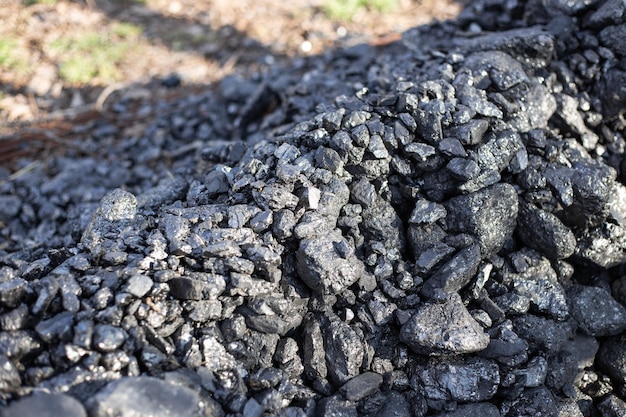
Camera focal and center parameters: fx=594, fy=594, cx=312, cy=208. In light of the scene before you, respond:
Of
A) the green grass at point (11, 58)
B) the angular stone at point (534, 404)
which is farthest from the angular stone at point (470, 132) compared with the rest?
the green grass at point (11, 58)

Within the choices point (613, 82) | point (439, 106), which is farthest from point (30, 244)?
point (613, 82)

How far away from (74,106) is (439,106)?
3276 millimetres

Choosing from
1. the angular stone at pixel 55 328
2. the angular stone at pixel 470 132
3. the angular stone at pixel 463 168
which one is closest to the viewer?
the angular stone at pixel 55 328

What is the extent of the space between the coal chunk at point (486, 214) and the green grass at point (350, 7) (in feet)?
11.6

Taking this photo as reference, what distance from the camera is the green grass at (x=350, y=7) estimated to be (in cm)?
582

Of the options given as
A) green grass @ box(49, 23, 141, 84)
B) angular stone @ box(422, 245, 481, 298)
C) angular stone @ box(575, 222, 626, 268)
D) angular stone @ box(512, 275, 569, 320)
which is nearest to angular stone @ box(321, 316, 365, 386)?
angular stone @ box(422, 245, 481, 298)

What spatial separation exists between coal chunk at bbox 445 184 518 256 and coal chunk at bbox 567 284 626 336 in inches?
18.6

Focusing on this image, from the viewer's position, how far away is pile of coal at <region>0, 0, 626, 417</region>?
224 centimetres

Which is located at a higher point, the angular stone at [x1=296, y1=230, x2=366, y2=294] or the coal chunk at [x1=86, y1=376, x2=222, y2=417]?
the angular stone at [x1=296, y1=230, x2=366, y2=294]

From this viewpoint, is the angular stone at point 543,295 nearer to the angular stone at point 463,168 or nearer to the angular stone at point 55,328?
the angular stone at point 463,168

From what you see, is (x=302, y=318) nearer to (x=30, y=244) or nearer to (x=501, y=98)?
(x=501, y=98)

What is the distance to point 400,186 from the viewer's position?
2.89 meters

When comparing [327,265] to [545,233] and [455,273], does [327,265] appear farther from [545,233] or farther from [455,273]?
[545,233]

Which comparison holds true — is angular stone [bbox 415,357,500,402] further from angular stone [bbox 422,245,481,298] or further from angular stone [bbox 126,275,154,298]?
angular stone [bbox 126,275,154,298]
